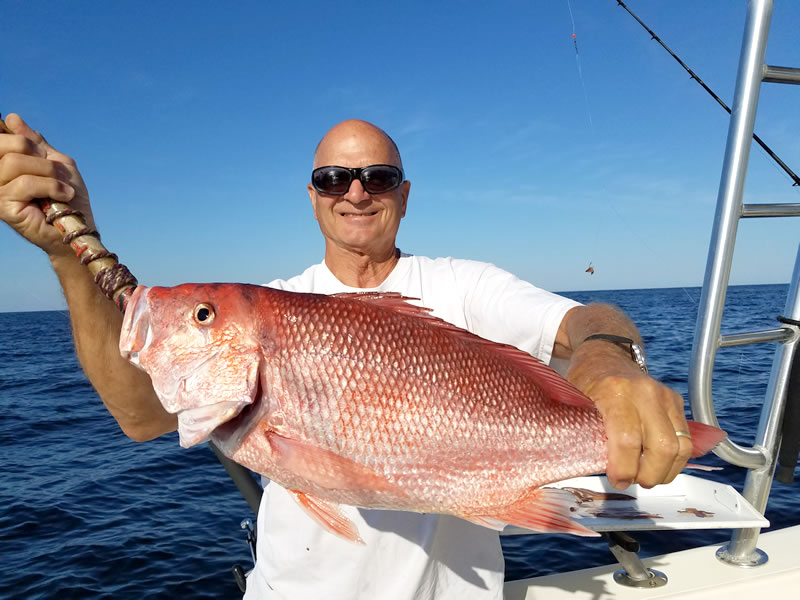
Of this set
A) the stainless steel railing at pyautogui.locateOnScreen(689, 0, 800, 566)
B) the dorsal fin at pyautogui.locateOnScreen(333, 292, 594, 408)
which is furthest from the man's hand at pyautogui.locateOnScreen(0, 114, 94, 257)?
the stainless steel railing at pyautogui.locateOnScreen(689, 0, 800, 566)

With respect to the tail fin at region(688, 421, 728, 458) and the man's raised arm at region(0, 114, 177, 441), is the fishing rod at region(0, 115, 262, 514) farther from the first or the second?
the tail fin at region(688, 421, 728, 458)

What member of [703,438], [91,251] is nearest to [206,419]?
[91,251]

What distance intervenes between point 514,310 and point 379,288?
2.32 feet

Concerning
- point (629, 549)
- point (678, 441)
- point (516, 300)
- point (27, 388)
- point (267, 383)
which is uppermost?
point (516, 300)

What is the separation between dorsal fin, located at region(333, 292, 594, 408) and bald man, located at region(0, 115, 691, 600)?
0.07 meters

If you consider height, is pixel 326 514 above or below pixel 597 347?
below

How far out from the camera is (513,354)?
176cm

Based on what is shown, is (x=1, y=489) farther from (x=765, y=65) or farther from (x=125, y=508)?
(x=765, y=65)

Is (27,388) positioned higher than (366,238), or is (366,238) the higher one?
(366,238)

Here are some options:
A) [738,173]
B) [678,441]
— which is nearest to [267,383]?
[678,441]

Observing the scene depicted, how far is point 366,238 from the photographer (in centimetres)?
270

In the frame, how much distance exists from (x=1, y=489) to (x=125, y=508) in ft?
8.01

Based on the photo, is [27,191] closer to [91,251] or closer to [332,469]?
[91,251]

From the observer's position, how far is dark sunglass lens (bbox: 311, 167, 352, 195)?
2803 mm
